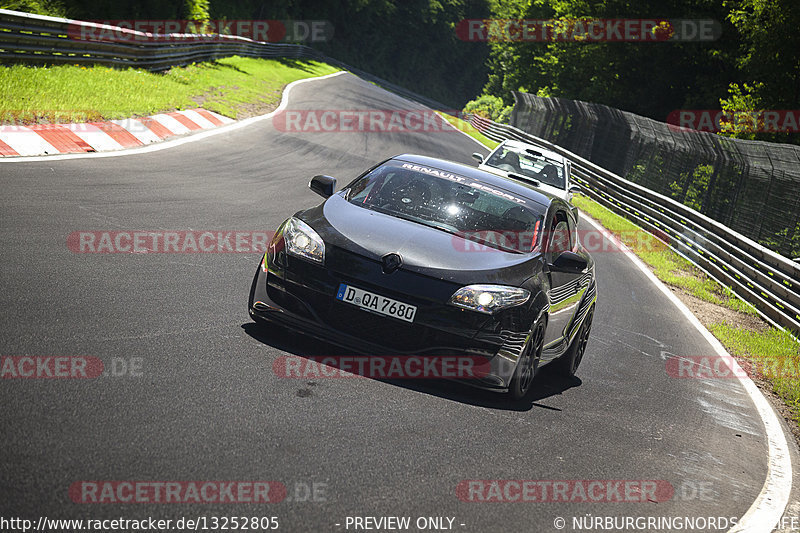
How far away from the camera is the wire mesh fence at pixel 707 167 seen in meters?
16.7

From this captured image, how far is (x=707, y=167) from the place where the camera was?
21.5 m

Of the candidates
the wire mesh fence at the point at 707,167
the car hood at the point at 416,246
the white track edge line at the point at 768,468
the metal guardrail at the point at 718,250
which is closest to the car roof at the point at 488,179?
the car hood at the point at 416,246

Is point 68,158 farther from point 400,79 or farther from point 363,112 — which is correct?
point 400,79

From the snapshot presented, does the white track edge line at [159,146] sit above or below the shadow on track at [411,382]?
above

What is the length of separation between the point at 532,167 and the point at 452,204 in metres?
10.9

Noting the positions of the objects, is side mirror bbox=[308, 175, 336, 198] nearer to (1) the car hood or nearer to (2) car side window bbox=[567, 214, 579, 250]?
(1) the car hood

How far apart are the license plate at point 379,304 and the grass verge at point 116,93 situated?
8805mm

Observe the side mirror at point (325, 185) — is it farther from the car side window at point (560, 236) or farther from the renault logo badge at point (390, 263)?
the car side window at point (560, 236)

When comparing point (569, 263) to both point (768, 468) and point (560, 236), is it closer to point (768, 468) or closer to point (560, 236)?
point (560, 236)

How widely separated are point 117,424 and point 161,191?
7472 millimetres

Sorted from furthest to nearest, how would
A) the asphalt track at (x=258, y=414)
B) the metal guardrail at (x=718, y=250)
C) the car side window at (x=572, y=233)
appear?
1. the metal guardrail at (x=718, y=250)
2. the car side window at (x=572, y=233)
3. the asphalt track at (x=258, y=414)

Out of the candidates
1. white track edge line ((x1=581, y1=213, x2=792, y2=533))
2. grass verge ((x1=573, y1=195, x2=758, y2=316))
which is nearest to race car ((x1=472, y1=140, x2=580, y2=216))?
grass verge ((x1=573, y1=195, x2=758, y2=316))

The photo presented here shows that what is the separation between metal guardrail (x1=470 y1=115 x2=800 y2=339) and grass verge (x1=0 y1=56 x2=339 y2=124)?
10.5 m

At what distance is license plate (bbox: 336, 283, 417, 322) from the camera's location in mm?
6035
